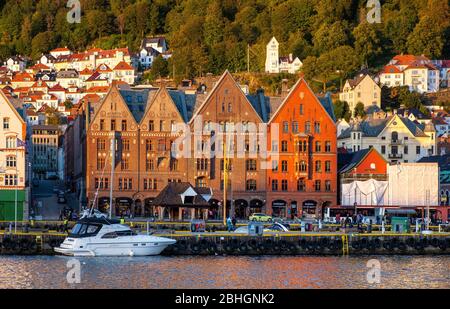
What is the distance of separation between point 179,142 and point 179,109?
3189 mm

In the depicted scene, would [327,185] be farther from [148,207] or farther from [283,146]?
[148,207]

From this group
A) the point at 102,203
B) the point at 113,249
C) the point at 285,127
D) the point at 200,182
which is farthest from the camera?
the point at 285,127

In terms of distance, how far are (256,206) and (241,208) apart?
1.49m

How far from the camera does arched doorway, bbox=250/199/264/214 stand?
123213 mm

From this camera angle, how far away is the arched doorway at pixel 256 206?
404ft

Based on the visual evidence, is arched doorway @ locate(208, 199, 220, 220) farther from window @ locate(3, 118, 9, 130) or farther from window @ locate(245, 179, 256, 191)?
window @ locate(3, 118, 9, 130)

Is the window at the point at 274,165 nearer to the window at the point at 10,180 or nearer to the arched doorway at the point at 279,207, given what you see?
the arched doorway at the point at 279,207

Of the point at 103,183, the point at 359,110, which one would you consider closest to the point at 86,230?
the point at 103,183

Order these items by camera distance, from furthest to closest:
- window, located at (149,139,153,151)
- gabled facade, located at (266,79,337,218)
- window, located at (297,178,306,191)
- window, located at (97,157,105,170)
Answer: window, located at (297,178,306,191) → gabled facade, located at (266,79,337,218) → window, located at (149,139,153,151) → window, located at (97,157,105,170)

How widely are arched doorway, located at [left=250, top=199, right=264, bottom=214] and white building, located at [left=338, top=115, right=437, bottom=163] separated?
99.3 feet

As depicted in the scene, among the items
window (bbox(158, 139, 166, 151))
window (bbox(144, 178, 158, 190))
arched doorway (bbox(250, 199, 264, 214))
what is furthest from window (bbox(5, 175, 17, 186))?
arched doorway (bbox(250, 199, 264, 214))

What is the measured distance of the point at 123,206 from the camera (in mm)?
121812

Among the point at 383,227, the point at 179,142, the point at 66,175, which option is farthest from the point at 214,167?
the point at 66,175

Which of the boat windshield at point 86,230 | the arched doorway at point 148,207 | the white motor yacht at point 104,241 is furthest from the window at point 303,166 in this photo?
the boat windshield at point 86,230
